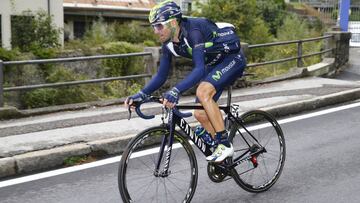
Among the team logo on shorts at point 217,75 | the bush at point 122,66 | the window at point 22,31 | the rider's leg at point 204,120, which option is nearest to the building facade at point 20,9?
the window at point 22,31

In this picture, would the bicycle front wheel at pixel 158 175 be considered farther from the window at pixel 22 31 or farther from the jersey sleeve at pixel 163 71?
the window at pixel 22 31

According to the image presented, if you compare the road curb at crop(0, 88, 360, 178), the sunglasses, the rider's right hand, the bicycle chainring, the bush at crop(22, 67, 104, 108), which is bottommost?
the bush at crop(22, 67, 104, 108)

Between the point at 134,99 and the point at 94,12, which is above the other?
the point at 94,12

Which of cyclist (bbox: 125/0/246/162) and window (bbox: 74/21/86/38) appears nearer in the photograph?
cyclist (bbox: 125/0/246/162)

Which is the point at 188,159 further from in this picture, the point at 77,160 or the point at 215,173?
the point at 77,160

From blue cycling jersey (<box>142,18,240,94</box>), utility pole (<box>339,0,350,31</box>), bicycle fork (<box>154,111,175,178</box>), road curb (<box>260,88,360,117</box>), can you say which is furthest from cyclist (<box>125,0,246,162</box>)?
utility pole (<box>339,0,350,31</box>)

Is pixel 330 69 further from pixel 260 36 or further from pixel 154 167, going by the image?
pixel 154 167

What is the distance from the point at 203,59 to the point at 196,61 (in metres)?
0.07

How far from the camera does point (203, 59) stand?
477cm

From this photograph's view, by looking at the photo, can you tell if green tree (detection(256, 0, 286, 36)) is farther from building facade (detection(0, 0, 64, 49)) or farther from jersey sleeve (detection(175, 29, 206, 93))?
Answer: jersey sleeve (detection(175, 29, 206, 93))

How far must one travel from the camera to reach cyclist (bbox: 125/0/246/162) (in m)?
4.70

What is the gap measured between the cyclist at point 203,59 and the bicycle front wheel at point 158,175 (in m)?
0.26

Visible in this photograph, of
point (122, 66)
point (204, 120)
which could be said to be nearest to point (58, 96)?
point (122, 66)

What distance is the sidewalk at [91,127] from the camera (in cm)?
660
